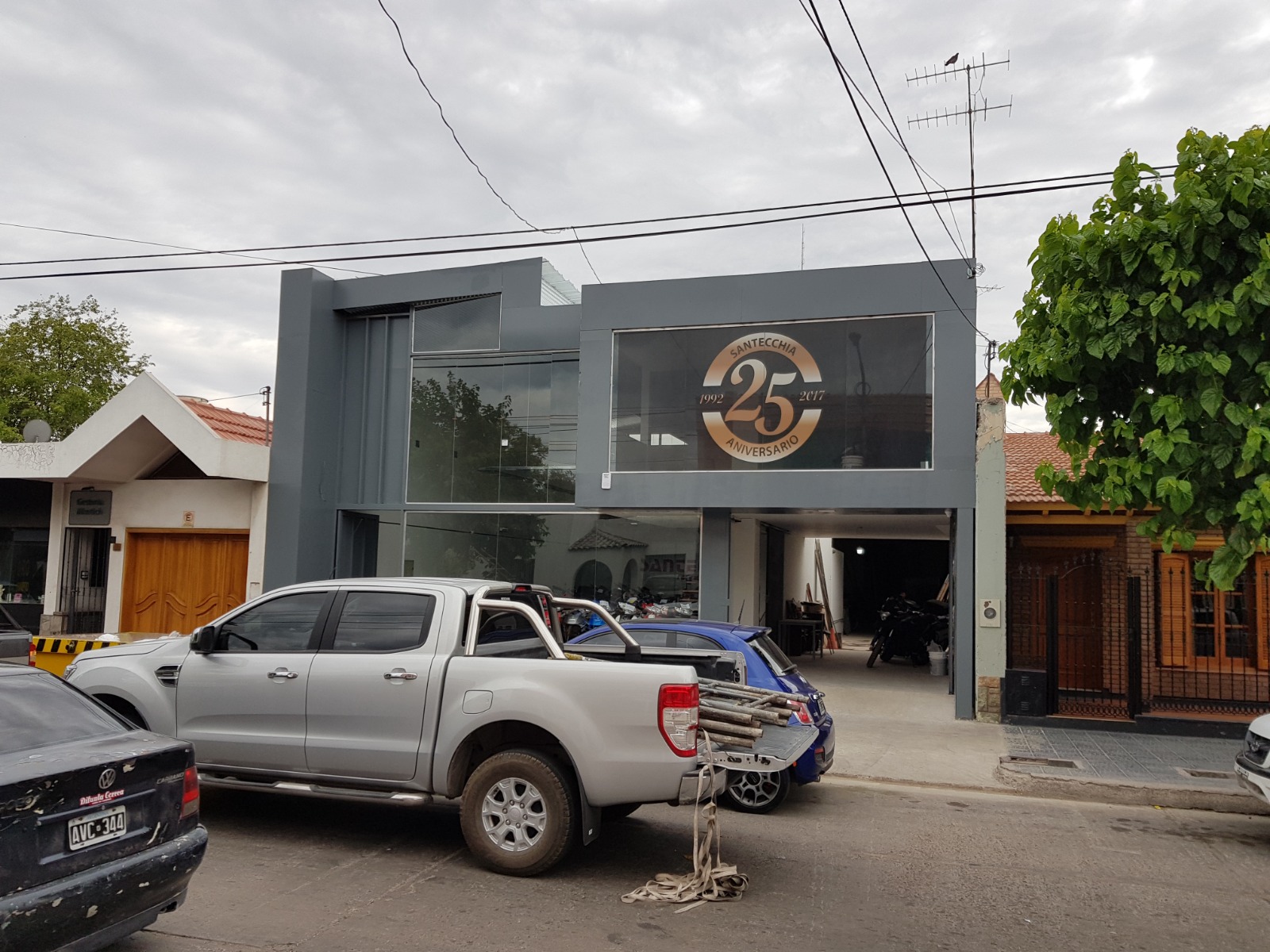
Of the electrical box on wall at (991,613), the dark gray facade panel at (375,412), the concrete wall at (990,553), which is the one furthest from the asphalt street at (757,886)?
the dark gray facade panel at (375,412)

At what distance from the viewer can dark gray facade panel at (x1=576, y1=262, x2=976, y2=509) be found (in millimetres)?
13867

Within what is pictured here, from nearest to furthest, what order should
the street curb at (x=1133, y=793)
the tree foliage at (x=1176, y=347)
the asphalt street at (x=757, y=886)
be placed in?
the asphalt street at (x=757, y=886), the tree foliage at (x=1176, y=347), the street curb at (x=1133, y=793)

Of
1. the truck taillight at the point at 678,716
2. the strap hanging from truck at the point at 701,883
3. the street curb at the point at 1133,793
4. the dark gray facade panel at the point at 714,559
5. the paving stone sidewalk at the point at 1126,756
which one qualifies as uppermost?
the dark gray facade panel at the point at 714,559

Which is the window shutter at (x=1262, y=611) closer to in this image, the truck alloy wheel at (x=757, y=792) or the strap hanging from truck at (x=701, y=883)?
the truck alloy wheel at (x=757, y=792)

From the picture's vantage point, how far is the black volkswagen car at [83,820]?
385 centimetres

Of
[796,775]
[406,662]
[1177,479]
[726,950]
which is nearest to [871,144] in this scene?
[1177,479]

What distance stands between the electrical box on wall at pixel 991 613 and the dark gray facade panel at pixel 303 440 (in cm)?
1114

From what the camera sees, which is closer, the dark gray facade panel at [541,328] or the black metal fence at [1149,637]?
the black metal fence at [1149,637]

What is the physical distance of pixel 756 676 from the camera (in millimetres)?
8422

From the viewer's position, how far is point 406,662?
6410mm

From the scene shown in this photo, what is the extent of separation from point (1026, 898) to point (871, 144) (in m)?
8.06

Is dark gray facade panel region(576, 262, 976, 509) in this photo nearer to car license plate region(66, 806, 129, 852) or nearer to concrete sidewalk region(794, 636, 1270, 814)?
concrete sidewalk region(794, 636, 1270, 814)

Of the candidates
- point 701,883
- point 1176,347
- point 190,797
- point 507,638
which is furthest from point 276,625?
point 1176,347

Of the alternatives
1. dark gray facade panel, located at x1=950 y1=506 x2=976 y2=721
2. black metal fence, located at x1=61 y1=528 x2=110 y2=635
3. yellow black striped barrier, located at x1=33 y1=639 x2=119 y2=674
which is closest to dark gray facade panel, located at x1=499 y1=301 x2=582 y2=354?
dark gray facade panel, located at x1=950 y1=506 x2=976 y2=721
